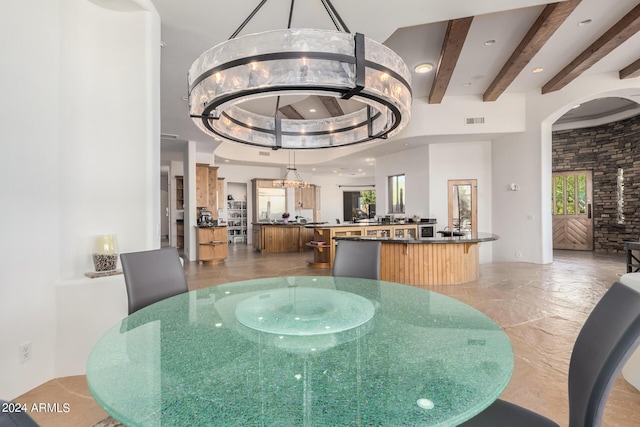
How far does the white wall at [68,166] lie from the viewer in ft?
7.00

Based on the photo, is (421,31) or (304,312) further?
(421,31)

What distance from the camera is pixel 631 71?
5.39 meters

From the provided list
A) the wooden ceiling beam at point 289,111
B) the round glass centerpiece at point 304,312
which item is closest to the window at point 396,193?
the wooden ceiling beam at point 289,111

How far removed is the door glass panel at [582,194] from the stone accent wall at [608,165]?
0.63 feet

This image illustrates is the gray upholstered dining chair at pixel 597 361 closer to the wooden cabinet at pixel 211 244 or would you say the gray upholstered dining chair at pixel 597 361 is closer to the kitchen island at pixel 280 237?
the wooden cabinet at pixel 211 244

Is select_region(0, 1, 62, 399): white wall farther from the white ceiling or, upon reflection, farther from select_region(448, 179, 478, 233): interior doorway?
select_region(448, 179, 478, 233): interior doorway

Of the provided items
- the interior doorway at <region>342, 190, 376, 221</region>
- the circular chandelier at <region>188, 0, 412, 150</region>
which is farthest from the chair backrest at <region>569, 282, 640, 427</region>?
the interior doorway at <region>342, 190, 376, 221</region>

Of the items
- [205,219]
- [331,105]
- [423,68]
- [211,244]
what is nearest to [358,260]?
[423,68]

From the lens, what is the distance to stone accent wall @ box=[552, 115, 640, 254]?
7578mm

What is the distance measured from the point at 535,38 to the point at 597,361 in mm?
4470

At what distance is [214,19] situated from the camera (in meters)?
3.00

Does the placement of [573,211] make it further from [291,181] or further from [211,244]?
[211,244]

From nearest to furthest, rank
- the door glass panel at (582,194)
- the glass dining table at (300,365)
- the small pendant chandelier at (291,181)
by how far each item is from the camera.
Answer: the glass dining table at (300,365)
the door glass panel at (582,194)
the small pendant chandelier at (291,181)

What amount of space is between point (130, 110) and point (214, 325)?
7.43 ft
